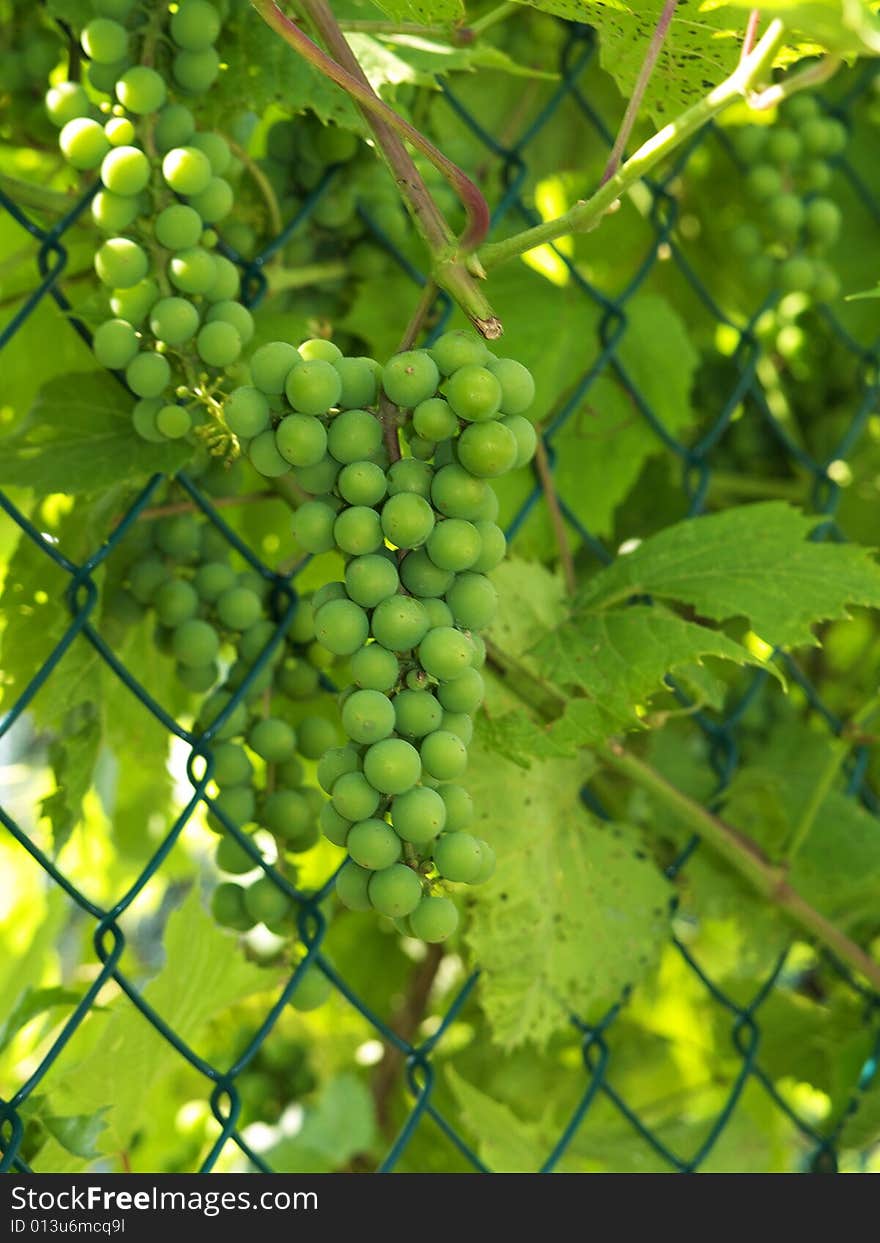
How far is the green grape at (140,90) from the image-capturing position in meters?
0.75

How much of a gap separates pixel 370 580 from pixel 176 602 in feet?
0.95

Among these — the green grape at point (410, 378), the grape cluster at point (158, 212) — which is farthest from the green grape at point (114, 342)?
the green grape at point (410, 378)

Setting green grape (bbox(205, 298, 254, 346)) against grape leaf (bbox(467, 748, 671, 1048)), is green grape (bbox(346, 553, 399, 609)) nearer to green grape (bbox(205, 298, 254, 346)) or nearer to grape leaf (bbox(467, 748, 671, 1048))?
green grape (bbox(205, 298, 254, 346))

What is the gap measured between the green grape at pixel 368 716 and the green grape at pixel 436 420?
113mm

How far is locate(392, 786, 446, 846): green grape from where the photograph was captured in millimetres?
567

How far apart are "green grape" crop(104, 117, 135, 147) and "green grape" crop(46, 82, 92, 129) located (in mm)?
27

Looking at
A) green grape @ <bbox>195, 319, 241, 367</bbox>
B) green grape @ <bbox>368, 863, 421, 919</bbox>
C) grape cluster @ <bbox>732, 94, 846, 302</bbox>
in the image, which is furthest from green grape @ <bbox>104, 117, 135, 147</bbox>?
grape cluster @ <bbox>732, 94, 846, 302</bbox>

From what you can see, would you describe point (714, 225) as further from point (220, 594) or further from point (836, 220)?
point (220, 594)

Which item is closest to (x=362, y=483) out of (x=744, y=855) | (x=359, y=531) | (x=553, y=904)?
(x=359, y=531)

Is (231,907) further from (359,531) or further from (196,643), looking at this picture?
(359,531)

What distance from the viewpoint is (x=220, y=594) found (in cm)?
86

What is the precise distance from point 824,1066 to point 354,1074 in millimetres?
475

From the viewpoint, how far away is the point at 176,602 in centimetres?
85
